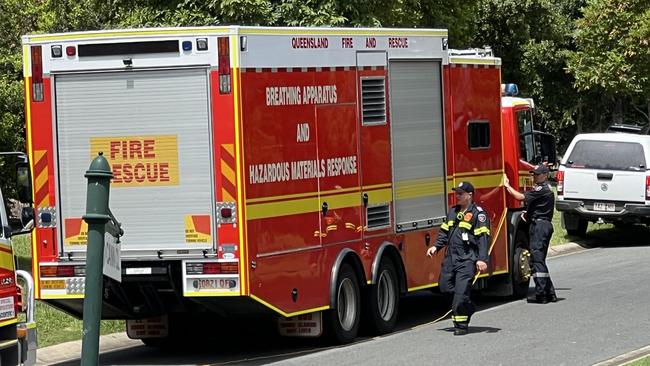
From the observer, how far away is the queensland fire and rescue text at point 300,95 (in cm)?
1243

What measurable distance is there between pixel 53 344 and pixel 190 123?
305cm

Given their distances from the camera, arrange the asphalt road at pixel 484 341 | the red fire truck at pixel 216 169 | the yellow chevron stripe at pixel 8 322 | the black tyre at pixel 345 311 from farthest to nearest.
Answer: the black tyre at pixel 345 311 → the asphalt road at pixel 484 341 → the red fire truck at pixel 216 169 → the yellow chevron stripe at pixel 8 322

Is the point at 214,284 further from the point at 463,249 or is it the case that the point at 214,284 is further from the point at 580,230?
the point at 580,230

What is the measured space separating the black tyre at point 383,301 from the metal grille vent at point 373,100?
1.54 metres

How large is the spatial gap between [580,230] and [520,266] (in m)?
8.68

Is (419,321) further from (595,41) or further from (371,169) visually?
(595,41)

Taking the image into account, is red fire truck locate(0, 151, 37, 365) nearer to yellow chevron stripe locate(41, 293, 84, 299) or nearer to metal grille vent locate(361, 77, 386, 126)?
yellow chevron stripe locate(41, 293, 84, 299)

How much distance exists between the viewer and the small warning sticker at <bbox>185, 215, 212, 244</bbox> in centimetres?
1206

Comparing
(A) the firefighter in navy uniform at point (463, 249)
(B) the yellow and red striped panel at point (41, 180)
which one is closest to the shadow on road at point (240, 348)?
(A) the firefighter in navy uniform at point (463, 249)

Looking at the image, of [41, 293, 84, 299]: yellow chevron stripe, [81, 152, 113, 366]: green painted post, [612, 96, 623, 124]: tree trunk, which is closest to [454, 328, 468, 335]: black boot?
[41, 293, 84, 299]: yellow chevron stripe

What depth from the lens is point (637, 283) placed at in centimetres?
1822

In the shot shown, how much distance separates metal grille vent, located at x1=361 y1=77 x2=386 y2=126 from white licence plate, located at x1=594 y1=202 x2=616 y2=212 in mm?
11202

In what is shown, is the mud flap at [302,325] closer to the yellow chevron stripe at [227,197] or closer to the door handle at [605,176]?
the yellow chevron stripe at [227,197]

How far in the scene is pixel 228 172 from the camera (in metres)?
12.0
